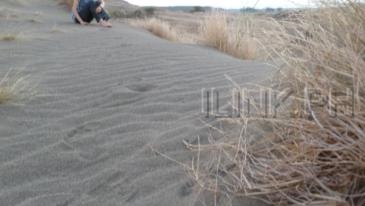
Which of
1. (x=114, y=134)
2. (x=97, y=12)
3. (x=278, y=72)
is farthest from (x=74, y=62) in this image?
(x=97, y=12)

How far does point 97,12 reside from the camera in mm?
8570

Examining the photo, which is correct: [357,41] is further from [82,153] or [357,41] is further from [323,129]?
[82,153]

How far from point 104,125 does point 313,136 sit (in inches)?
59.7

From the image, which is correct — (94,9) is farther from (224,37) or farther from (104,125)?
(104,125)

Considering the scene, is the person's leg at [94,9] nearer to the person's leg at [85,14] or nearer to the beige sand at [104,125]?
the person's leg at [85,14]

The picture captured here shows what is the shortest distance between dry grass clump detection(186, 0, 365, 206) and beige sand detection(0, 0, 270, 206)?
15 cm

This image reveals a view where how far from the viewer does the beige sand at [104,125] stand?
2.29 m

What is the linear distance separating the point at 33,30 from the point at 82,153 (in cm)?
523

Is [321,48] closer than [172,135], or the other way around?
[321,48]

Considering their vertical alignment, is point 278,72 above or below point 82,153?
above

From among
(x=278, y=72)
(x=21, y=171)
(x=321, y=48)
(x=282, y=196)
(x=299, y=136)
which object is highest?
(x=321, y=48)

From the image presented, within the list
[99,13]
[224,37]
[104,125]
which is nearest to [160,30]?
[99,13]

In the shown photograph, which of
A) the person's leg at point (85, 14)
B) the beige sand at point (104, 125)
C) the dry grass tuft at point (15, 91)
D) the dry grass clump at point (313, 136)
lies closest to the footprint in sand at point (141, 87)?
the beige sand at point (104, 125)

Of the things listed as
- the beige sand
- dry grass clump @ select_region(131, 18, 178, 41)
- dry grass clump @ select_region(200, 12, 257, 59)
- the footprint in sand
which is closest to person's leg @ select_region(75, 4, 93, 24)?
dry grass clump @ select_region(131, 18, 178, 41)
